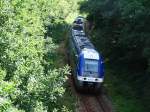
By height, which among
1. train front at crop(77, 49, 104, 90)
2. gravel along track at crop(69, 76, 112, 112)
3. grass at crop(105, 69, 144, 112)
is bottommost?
grass at crop(105, 69, 144, 112)

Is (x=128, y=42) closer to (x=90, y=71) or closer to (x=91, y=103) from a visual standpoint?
(x=90, y=71)

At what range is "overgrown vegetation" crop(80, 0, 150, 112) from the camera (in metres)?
32.4

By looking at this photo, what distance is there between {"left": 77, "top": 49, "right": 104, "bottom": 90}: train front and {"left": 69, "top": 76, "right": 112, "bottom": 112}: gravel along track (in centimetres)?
82

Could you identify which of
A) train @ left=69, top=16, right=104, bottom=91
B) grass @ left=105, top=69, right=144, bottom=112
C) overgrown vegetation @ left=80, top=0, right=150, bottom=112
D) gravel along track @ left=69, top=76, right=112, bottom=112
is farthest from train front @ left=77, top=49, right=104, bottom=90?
overgrown vegetation @ left=80, top=0, right=150, bottom=112

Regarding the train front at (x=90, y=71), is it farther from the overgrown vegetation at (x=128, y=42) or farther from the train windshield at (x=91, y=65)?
the overgrown vegetation at (x=128, y=42)

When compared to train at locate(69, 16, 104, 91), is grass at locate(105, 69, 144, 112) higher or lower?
lower

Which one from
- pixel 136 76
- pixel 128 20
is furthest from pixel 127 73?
pixel 128 20

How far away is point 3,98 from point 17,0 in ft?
28.1

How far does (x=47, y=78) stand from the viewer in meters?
18.5

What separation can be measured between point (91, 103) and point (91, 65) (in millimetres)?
2895

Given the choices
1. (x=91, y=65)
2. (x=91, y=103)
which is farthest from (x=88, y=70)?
(x=91, y=103)

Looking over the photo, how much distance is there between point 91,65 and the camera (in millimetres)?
32500

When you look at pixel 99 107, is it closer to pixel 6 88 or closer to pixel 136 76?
pixel 136 76

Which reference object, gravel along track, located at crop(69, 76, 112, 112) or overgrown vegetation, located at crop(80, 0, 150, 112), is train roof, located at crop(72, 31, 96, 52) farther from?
gravel along track, located at crop(69, 76, 112, 112)
